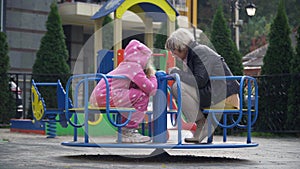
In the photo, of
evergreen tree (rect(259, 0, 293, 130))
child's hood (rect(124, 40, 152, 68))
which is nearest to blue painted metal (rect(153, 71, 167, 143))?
child's hood (rect(124, 40, 152, 68))

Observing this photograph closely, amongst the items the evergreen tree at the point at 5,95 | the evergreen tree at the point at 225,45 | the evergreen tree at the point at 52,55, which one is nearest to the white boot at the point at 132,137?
the evergreen tree at the point at 225,45

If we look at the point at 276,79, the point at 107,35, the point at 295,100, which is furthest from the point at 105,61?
the point at 107,35

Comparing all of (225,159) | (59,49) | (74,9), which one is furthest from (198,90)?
(74,9)

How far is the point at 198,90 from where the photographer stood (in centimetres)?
766

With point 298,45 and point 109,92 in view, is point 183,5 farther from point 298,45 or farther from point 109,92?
point 109,92

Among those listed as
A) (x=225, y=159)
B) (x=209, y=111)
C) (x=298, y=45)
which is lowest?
(x=225, y=159)

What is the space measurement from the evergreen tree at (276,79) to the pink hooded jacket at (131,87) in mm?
7396

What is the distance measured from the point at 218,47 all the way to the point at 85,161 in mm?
10100

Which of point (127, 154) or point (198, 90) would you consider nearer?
point (198, 90)

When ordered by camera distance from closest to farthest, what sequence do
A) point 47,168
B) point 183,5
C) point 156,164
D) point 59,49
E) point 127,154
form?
point 47,168 → point 156,164 → point 127,154 → point 59,49 → point 183,5

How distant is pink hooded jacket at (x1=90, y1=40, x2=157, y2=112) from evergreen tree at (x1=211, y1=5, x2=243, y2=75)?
886 cm

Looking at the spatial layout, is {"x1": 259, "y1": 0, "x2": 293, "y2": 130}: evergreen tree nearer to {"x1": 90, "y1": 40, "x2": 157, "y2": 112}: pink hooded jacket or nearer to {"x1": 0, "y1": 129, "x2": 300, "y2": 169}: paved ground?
{"x1": 0, "y1": 129, "x2": 300, "y2": 169}: paved ground

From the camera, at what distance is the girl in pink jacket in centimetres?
755

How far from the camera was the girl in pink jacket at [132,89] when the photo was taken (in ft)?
→ 24.8
